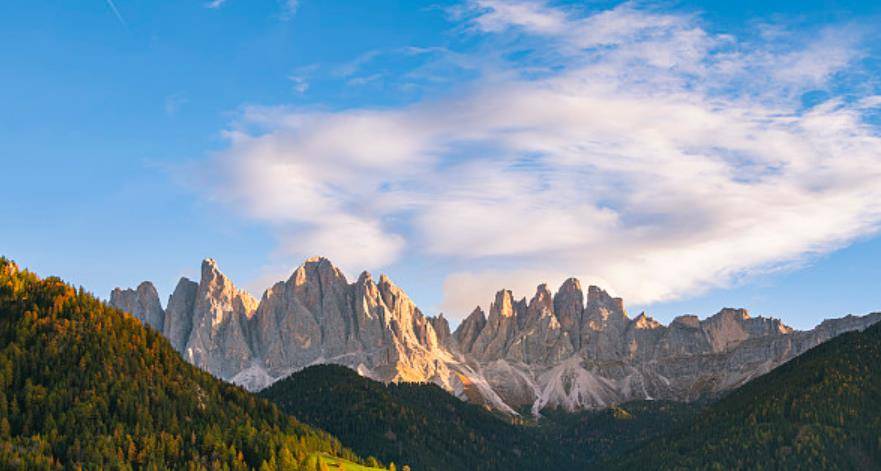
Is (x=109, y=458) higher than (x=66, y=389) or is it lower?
lower

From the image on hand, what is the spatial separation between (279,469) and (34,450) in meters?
49.2

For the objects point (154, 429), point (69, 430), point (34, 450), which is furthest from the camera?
point (154, 429)

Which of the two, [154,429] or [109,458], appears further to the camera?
[154,429]

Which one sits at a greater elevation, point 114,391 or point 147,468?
point 114,391

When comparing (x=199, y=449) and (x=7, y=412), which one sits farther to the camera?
(x=199, y=449)

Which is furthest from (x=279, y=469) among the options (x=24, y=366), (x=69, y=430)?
(x=24, y=366)

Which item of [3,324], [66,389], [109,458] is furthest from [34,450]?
[3,324]

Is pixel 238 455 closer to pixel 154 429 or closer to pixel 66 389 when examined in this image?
pixel 154 429

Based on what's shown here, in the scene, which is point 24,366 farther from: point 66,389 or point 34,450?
point 34,450

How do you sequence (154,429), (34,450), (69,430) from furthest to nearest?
1. (154,429)
2. (69,430)
3. (34,450)

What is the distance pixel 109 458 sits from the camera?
17475 centimetres

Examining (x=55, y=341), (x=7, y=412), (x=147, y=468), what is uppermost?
(x=55, y=341)

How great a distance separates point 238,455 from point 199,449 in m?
7.90

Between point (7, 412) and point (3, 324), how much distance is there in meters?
24.8
